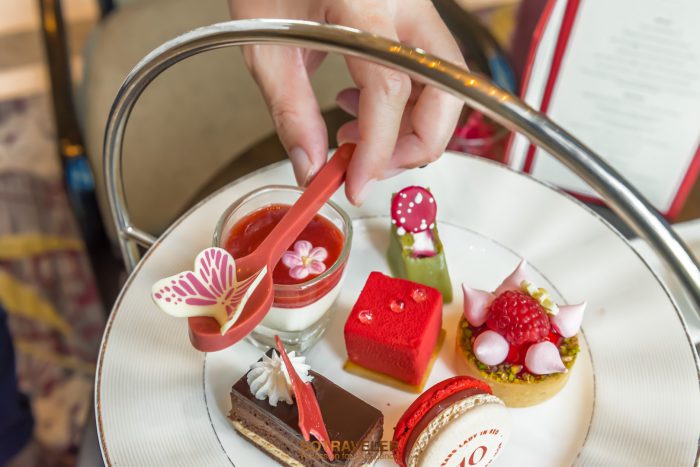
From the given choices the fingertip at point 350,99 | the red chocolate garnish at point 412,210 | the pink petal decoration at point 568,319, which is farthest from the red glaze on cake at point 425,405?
the fingertip at point 350,99

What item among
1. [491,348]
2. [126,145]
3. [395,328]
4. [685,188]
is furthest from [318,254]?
[126,145]

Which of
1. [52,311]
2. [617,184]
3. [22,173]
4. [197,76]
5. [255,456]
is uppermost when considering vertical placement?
[617,184]

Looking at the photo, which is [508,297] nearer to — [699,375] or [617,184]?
[699,375]

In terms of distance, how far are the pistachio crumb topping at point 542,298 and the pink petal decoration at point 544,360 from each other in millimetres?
45

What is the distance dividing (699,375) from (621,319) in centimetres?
11

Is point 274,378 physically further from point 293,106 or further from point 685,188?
point 685,188

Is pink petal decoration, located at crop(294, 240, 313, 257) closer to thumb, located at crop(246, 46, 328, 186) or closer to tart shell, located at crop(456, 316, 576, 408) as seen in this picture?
thumb, located at crop(246, 46, 328, 186)

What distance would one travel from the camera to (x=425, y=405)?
73cm

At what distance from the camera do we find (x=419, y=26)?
79cm

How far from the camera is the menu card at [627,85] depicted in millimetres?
951

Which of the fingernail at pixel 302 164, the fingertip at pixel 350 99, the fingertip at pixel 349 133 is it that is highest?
the fingertip at pixel 350 99

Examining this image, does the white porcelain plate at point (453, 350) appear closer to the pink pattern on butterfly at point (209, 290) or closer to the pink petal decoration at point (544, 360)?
the pink petal decoration at point (544, 360)

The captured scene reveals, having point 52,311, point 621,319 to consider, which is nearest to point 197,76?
point 52,311

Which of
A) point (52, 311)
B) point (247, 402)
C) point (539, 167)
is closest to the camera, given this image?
point (247, 402)
